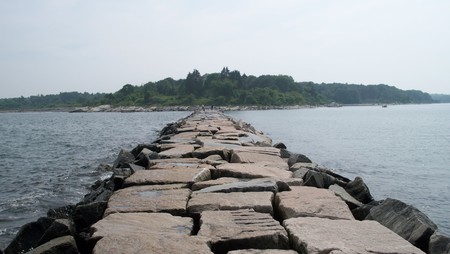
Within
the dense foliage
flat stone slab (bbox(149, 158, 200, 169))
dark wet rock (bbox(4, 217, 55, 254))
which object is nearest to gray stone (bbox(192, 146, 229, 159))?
flat stone slab (bbox(149, 158, 200, 169))

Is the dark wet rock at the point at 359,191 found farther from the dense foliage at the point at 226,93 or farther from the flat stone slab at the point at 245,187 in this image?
the dense foliage at the point at 226,93

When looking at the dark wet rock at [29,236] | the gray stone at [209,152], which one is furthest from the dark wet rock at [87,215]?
the gray stone at [209,152]

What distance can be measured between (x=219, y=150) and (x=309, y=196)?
2558 millimetres

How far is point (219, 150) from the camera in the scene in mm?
5750

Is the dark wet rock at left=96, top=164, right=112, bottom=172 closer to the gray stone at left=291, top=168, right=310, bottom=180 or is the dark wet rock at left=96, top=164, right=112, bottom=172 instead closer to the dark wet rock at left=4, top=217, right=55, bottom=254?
the gray stone at left=291, top=168, right=310, bottom=180

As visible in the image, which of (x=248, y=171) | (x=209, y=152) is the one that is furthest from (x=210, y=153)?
(x=248, y=171)

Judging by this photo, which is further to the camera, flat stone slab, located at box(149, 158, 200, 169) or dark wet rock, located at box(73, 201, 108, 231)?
flat stone slab, located at box(149, 158, 200, 169)

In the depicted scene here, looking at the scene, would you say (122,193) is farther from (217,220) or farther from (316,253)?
(316,253)

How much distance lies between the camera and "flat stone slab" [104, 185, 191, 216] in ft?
10.0

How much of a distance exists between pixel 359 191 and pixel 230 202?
1.83 metres

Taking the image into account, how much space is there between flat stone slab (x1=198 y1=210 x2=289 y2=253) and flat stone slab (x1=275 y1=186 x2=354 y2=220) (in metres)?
0.25

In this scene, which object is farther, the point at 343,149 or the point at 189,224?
the point at 343,149

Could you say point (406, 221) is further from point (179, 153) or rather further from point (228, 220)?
point (179, 153)

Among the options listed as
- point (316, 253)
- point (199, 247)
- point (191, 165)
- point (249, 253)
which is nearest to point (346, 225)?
point (316, 253)
